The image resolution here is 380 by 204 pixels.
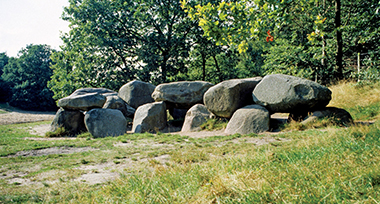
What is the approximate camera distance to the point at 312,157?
9.96 ft

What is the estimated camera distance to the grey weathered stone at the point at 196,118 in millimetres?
10289

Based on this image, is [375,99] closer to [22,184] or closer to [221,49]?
[22,184]

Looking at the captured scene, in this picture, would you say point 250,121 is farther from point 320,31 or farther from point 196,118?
point 320,31

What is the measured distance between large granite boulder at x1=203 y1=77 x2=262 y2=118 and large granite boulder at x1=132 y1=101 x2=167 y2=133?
8.97ft

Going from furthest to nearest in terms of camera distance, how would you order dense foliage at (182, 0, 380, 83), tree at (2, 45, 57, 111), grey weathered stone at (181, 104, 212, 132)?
1. tree at (2, 45, 57, 111)
2. grey weathered stone at (181, 104, 212, 132)
3. dense foliage at (182, 0, 380, 83)

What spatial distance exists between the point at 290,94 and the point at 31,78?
42.8 m

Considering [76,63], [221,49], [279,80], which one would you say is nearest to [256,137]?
[279,80]

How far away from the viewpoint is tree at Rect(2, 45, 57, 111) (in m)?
37.1

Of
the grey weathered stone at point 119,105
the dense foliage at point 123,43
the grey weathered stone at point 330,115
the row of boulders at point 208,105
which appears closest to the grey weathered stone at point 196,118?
the row of boulders at point 208,105

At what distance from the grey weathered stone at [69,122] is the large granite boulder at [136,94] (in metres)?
2.79

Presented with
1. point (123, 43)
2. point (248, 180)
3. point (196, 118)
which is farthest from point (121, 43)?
point (248, 180)

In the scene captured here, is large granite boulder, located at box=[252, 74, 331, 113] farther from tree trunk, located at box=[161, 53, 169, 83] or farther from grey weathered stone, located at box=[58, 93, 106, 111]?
tree trunk, located at box=[161, 53, 169, 83]

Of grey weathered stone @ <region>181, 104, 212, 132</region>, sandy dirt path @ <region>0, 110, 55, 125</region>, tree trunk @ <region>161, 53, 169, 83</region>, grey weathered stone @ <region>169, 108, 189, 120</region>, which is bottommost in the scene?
sandy dirt path @ <region>0, 110, 55, 125</region>

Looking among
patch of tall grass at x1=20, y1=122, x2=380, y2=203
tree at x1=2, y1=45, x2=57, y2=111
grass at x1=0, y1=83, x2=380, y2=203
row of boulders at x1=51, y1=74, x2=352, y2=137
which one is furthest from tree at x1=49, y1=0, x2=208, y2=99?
tree at x1=2, y1=45, x2=57, y2=111
